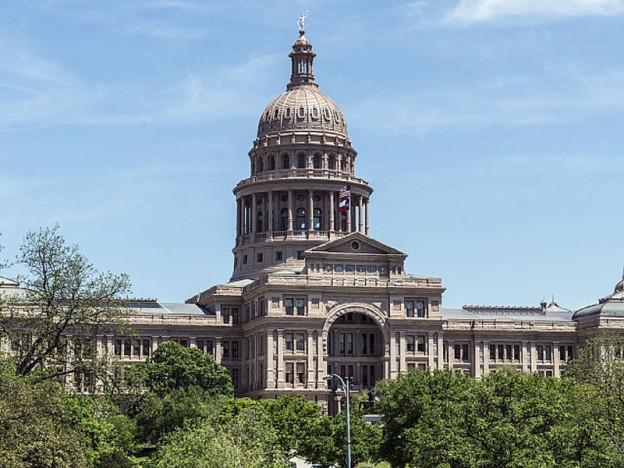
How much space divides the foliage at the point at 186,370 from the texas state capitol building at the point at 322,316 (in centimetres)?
799

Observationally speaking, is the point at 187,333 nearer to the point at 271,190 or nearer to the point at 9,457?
the point at 271,190

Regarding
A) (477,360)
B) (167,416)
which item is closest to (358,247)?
(477,360)

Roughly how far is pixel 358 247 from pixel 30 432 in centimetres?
10670

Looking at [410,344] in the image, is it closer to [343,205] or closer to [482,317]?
[343,205]

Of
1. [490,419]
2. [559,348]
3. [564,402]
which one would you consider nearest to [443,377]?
[564,402]

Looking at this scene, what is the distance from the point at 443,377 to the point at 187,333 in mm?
69617

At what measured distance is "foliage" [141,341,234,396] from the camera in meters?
157

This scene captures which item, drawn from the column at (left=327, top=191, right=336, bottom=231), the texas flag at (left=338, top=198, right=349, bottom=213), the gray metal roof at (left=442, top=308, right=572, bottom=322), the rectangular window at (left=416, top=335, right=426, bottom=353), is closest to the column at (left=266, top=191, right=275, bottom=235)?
the column at (left=327, top=191, right=336, bottom=231)

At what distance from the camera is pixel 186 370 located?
158 m

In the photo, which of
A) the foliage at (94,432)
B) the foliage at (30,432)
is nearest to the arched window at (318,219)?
the foliage at (94,432)

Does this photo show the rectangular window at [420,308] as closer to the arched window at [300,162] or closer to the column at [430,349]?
the column at [430,349]

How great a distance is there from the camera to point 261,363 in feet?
561

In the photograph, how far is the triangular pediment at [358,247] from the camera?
17288cm

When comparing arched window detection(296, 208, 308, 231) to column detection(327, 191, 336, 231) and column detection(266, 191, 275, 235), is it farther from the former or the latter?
column detection(327, 191, 336, 231)
